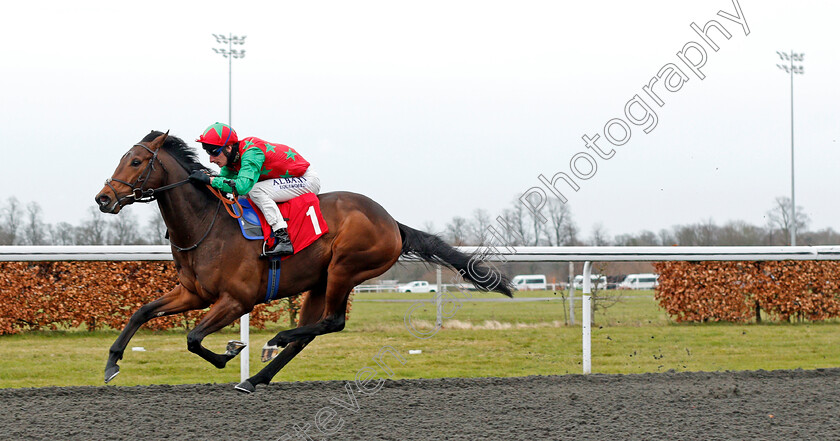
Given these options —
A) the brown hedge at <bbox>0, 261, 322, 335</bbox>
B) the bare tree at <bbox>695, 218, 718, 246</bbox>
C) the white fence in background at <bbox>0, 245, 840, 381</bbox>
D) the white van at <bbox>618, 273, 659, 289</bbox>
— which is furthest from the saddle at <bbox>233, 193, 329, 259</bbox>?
the bare tree at <bbox>695, 218, 718, 246</bbox>

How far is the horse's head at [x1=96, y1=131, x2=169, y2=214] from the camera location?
4.03m

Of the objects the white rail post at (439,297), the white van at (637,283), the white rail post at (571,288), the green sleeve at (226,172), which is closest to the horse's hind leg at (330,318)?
the green sleeve at (226,172)

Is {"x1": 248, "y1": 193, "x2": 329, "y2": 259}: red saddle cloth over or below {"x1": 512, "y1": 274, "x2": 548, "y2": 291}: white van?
over

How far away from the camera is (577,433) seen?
3.83m

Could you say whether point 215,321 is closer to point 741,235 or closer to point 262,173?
point 262,173

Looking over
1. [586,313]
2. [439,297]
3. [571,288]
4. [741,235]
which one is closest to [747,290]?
[571,288]

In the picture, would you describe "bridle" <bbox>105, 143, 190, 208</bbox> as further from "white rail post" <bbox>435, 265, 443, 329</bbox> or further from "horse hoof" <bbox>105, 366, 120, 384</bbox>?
"white rail post" <bbox>435, 265, 443, 329</bbox>

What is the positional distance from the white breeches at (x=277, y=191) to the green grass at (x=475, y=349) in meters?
2.30

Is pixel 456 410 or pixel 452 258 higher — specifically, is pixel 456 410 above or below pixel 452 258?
below

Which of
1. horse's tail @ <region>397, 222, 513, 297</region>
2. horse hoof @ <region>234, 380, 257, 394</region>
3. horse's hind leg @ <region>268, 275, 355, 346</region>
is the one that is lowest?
horse hoof @ <region>234, 380, 257, 394</region>

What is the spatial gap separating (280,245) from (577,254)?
2570 mm

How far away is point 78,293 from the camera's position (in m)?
6.48

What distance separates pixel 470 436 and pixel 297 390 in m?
1.92

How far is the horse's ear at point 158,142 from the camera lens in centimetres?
433
